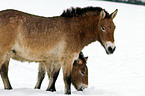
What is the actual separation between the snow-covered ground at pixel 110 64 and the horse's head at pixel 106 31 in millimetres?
1534

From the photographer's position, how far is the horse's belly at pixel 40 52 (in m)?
6.67

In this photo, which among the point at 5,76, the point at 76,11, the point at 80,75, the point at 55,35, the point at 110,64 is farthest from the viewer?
the point at 110,64

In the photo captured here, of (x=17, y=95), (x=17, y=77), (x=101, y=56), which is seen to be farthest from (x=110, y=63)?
(x=17, y=95)

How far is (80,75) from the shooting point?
8367mm

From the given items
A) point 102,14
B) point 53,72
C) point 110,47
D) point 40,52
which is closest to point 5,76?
point 40,52

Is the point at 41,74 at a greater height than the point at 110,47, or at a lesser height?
lesser

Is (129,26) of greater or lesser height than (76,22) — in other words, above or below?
above

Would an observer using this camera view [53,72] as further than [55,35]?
Yes

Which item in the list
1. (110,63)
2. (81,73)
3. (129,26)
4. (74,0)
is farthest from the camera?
(74,0)

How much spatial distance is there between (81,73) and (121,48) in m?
8.36

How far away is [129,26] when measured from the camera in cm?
2123

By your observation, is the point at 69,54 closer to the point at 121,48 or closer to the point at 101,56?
the point at 101,56

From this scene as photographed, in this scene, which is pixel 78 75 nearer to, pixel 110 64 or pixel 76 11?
pixel 76 11

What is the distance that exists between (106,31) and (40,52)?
1.79m
